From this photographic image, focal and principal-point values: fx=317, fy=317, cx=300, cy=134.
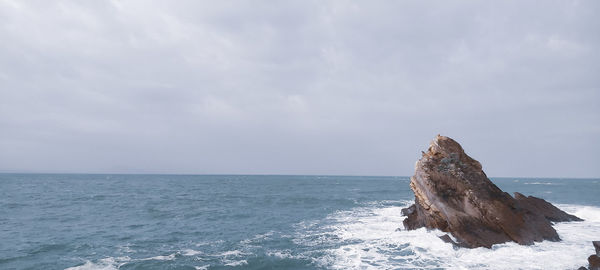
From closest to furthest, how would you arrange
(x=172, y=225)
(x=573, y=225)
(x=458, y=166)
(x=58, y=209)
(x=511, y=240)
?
(x=511, y=240) → (x=458, y=166) → (x=573, y=225) → (x=172, y=225) → (x=58, y=209)

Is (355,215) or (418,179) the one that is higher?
(418,179)

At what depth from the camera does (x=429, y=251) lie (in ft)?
74.7

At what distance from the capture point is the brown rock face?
2380 centimetres

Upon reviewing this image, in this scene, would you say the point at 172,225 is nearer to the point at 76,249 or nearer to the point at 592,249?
the point at 76,249

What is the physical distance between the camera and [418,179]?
28.4 meters

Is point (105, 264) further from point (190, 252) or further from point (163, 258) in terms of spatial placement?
point (190, 252)

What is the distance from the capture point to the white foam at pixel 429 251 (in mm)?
19417

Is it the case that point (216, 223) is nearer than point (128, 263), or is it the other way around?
point (128, 263)

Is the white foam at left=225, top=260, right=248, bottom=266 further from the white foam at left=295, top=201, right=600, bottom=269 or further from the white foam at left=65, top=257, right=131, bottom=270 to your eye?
the white foam at left=65, top=257, right=131, bottom=270

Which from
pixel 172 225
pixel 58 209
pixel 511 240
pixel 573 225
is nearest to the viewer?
pixel 511 240

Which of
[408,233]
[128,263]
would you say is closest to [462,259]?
[408,233]

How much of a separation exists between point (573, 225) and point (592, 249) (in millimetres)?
11184

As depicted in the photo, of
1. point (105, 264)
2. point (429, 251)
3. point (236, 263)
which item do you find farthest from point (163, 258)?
point (429, 251)

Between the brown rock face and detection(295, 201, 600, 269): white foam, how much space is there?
101 cm
